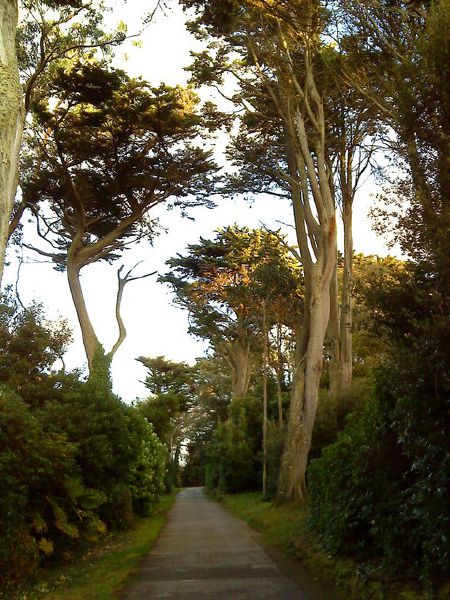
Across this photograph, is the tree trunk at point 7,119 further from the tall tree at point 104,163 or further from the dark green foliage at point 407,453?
the tall tree at point 104,163

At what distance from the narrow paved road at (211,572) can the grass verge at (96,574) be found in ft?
0.91

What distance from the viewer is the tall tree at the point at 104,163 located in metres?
20.2

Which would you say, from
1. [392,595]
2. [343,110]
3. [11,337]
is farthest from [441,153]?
[11,337]

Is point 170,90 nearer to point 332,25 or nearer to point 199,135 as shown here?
point 199,135

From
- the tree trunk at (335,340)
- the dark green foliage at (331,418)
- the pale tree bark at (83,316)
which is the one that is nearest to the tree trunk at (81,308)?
the pale tree bark at (83,316)

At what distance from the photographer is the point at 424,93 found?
7918mm

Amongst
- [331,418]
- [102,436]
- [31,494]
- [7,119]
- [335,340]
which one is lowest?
[31,494]

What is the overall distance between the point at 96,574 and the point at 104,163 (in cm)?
1554

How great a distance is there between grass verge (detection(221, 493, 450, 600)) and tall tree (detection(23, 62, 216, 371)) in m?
9.92

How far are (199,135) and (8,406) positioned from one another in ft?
51.6

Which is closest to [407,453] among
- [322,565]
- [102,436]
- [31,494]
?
[322,565]

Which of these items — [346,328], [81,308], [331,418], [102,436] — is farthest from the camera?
[81,308]

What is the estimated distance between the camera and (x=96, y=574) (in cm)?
1028

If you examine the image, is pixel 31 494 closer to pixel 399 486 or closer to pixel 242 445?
pixel 399 486
